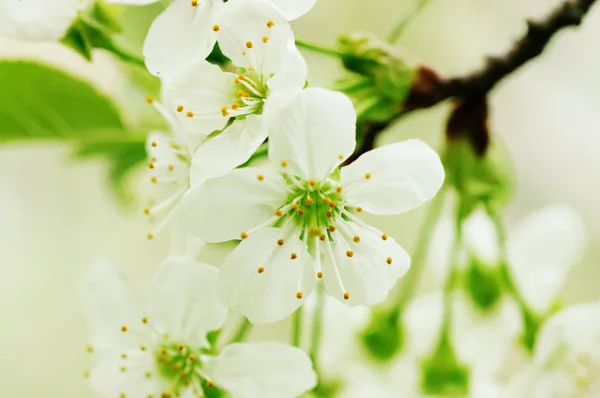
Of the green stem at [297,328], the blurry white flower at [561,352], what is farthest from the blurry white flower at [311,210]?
the blurry white flower at [561,352]

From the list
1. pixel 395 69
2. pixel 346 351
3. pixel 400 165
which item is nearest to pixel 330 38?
pixel 346 351

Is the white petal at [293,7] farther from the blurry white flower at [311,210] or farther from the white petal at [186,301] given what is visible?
the white petal at [186,301]

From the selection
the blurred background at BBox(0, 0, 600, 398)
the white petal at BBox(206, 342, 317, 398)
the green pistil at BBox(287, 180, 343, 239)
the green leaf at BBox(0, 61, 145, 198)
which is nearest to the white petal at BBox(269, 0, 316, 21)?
the green pistil at BBox(287, 180, 343, 239)

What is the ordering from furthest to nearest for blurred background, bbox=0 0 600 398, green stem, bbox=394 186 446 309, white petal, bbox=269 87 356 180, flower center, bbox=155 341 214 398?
1. blurred background, bbox=0 0 600 398
2. green stem, bbox=394 186 446 309
3. flower center, bbox=155 341 214 398
4. white petal, bbox=269 87 356 180

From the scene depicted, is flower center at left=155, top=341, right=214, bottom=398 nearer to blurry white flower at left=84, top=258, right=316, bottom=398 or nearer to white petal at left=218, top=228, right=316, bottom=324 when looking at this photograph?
blurry white flower at left=84, top=258, right=316, bottom=398

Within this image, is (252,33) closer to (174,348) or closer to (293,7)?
(293,7)

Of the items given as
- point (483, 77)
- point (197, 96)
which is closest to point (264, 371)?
point (197, 96)

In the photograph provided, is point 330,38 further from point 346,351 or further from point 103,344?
point 103,344
